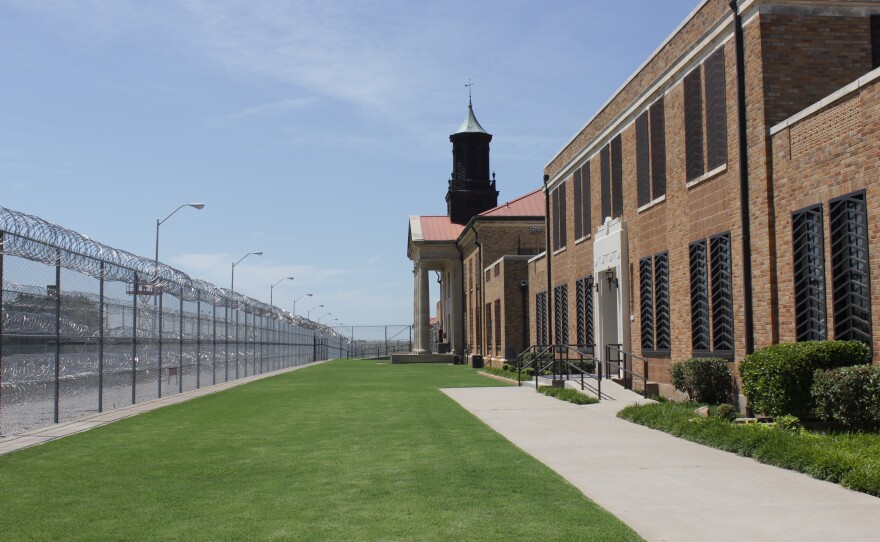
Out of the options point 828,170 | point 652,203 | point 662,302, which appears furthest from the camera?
point 652,203

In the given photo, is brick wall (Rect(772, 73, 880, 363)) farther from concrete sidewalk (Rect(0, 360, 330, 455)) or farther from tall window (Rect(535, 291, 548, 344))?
tall window (Rect(535, 291, 548, 344))

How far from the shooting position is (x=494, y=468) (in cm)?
1071

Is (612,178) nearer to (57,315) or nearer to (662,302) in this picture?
(662,302)

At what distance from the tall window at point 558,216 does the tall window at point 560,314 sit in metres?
1.63

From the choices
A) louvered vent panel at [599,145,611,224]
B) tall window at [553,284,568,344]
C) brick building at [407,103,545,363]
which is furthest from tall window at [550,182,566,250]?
brick building at [407,103,545,363]

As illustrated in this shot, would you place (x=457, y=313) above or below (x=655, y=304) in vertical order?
above

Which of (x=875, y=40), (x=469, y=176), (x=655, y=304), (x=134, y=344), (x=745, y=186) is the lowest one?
(x=134, y=344)

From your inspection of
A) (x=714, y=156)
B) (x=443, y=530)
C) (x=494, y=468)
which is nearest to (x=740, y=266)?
(x=714, y=156)

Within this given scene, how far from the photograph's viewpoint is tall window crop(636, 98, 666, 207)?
22156mm

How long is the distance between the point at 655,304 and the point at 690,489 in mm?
13302

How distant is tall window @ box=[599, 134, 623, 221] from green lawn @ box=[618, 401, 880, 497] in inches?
446

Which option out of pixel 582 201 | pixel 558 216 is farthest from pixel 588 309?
pixel 558 216

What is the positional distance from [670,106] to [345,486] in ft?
47.8

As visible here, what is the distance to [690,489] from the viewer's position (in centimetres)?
928
